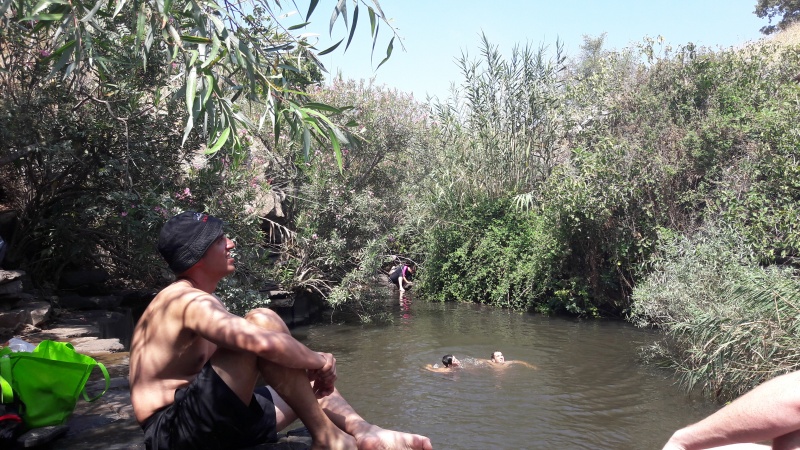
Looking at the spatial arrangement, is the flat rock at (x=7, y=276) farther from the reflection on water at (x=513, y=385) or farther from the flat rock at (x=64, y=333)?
the reflection on water at (x=513, y=385)

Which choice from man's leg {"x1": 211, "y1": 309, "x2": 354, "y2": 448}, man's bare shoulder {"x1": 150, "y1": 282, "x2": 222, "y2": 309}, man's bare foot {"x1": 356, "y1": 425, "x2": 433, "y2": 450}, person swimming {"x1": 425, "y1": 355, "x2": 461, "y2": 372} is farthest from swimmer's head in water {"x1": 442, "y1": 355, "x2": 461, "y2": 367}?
man's bare shoulder {"x1": 150, "y1": 282, "x2": 222, "y2": 309}

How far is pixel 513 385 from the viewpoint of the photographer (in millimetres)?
9656

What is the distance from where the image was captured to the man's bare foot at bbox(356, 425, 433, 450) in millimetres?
3207

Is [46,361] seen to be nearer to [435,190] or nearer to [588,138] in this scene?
[588,138]

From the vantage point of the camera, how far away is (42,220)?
905 centimetres

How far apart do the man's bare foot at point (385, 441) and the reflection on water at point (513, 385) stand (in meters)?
4.25

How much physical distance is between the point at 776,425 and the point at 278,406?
7.20ft

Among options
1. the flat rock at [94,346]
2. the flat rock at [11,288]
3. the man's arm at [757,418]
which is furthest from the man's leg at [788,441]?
the flat rock at [11,288]

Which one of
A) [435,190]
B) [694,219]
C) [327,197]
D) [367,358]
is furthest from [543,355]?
[435,190]

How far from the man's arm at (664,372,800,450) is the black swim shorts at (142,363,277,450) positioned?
181 cm

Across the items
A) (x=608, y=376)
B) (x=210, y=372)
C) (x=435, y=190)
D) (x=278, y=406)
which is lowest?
(x=608, y=376)

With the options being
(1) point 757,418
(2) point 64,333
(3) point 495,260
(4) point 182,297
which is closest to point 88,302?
(2) point 64,333

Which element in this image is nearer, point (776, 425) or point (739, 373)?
point (776, 425)

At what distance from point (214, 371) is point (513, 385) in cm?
740
